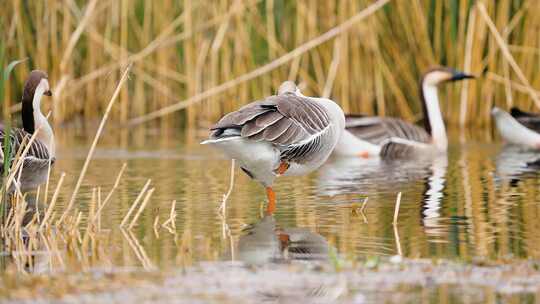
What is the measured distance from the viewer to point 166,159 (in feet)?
45.3

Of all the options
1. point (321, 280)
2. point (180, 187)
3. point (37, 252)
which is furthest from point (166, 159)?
point (321, 280)

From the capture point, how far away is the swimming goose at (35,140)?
32.5 feet

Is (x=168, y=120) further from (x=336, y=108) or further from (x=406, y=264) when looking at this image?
(x=406, y=264)

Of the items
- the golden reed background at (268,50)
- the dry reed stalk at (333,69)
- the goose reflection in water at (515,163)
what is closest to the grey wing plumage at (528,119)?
the goose reflection in water at (515,163)

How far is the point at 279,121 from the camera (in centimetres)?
845

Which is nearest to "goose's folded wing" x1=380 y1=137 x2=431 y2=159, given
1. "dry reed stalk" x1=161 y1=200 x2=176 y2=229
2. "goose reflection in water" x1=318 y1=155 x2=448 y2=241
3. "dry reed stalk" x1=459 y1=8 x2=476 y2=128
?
"goose reflection in water" x1=318 y1=155 x2=448 y2=241

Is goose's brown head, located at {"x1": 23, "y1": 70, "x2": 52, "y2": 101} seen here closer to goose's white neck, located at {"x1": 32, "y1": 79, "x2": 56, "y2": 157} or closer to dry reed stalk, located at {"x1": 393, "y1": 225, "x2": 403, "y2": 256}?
goose's white neck, located at {"x1": 32, "y1": 79, "x2": 56, "y2": 157}

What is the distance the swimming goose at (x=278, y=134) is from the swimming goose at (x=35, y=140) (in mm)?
1995

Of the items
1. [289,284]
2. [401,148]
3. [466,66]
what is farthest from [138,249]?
[466,66]

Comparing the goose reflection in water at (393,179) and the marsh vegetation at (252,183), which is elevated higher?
the marsh vegetation at (252,183)

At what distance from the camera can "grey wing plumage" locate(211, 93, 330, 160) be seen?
8062 millimetres

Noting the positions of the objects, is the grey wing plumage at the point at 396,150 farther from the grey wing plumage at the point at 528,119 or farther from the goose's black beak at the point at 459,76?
the grey wing plumage at the point at 528,119

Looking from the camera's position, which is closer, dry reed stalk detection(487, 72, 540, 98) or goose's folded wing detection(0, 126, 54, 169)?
goose's folded wing detection(0, 126, 54, 169)

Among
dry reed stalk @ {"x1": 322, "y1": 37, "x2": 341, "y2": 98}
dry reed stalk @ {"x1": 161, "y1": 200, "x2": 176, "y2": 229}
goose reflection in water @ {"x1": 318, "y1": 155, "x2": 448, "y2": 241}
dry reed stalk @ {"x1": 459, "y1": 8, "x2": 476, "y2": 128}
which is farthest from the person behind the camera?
dry reed stalk @ {"x1": 459, "y1": 8, "x2": 476, "y2": 128}
